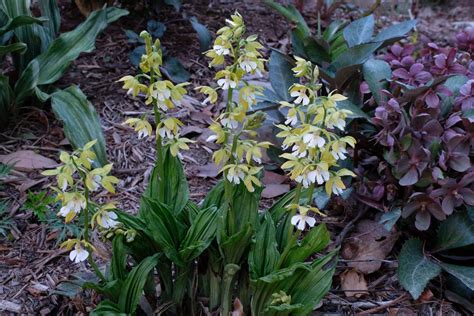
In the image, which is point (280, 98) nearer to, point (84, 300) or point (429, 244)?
point (429, 244)

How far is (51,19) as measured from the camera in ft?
10.3

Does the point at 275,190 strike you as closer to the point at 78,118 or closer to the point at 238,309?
the point at 238,309

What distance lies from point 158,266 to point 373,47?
134 centimetres

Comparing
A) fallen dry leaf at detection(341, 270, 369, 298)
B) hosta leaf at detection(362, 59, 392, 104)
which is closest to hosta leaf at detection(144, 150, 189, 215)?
fallen dry leaf at detection(341, 270, 369, 298)

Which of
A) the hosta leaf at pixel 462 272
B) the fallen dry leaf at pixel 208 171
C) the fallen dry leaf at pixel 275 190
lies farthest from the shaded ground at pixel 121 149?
the fallen dry leaf at pixel 275 190

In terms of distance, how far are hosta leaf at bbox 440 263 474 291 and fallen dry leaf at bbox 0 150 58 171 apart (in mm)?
1667

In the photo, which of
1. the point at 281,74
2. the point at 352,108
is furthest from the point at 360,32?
the point at 352,108

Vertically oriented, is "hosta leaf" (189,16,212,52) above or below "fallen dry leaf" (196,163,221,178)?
above

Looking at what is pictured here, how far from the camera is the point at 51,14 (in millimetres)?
3141

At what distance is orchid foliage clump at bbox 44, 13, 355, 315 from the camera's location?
5.16 feet

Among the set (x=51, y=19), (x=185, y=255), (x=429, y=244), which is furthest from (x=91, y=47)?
(x=429, y=244)

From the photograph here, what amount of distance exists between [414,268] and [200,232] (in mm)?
810

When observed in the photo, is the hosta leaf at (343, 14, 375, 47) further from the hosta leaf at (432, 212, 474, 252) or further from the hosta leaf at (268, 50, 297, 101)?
the hosta leaf at (432, 212, 474, 252)

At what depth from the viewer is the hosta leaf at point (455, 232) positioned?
2.14m
